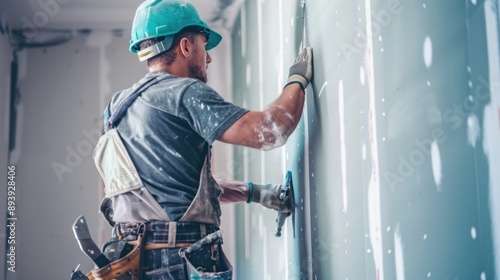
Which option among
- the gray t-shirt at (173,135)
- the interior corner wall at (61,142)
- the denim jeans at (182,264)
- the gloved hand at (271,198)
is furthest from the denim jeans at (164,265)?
the interior corner wall at (61,142)

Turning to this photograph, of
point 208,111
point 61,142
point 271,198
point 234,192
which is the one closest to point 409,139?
point 208,111

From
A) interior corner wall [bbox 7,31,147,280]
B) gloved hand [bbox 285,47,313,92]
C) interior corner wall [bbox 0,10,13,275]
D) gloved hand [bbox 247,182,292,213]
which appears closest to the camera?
gloved hand [bbox 285,47,313,92]

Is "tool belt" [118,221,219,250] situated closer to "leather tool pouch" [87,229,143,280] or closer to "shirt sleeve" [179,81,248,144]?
"leather tool pouch" [87,229,143,280]

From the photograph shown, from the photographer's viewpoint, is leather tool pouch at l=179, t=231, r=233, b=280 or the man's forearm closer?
leather tool pouch at l=179, t=231, r=233, b=280

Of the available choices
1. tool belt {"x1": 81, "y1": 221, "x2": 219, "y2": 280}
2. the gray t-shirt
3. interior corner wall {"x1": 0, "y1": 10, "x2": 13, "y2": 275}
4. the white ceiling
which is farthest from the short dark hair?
interior corner wall {"x1": 0, "y1": 10, "x2": 13, "y2": 275}

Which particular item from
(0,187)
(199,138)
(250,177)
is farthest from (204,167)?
(0,187)

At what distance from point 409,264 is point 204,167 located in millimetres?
788

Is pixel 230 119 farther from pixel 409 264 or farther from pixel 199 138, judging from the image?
pixel 409 264

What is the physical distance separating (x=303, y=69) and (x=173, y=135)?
497mm

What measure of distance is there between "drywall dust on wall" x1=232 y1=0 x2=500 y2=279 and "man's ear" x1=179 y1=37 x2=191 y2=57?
475 mm

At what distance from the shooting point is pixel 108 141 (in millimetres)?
1829

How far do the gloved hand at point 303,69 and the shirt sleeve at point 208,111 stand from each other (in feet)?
0.90

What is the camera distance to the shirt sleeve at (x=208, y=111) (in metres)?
1.62

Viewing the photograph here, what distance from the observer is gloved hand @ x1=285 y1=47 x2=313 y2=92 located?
1.84 metres
